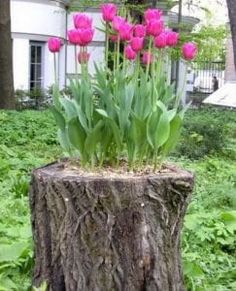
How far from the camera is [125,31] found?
10.6 ft

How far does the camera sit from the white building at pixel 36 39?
2272 centimetres

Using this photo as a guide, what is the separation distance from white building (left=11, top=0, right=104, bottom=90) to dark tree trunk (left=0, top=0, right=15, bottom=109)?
20.3 ft

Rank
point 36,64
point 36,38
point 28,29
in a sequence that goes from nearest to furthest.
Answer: point 28,29 < point 36,38 < point 36,64

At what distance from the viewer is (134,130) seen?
3.30 metres

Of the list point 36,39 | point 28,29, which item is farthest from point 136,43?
point 36,39

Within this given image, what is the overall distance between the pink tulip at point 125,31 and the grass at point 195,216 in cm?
142

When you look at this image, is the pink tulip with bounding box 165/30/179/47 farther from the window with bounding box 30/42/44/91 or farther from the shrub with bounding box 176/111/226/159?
the window with bounding box 30/42/44/91

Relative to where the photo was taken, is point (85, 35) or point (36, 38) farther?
point (36, 38)

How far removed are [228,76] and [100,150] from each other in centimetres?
2936

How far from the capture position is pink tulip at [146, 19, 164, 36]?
128 inches

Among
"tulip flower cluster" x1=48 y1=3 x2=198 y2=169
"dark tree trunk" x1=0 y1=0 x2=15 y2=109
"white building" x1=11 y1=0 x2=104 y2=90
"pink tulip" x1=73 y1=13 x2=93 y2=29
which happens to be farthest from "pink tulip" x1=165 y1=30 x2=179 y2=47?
"white building" x1=11 y1=0 x2=104 y2=90

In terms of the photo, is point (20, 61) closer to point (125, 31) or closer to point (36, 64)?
point (36, 64)

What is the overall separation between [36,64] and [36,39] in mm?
989

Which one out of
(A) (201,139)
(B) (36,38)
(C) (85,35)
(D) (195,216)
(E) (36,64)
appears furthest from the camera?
(E) (36,64)
